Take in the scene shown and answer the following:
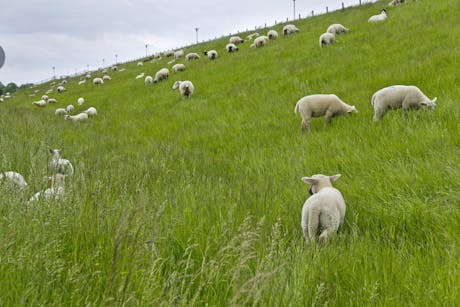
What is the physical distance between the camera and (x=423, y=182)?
4.17m

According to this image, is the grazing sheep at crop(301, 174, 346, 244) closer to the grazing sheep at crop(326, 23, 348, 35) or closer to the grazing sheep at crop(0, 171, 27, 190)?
the grazing sheep at crop(0, 171, 27, 190)

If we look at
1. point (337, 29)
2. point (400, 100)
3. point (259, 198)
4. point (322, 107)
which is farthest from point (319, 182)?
point (337, 29)

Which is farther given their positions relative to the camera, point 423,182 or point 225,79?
point 225,79

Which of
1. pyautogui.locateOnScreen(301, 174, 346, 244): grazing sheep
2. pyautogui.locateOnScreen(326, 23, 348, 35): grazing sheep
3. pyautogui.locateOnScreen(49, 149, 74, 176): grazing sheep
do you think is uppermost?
pyautogui.locateOnScreen(326, 23, 348, 35): grazing sheep

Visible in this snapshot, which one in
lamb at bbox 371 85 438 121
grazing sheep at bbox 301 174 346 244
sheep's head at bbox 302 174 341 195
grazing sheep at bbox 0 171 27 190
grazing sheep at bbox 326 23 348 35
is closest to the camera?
grazing sheep at bbox 0 171 27 190

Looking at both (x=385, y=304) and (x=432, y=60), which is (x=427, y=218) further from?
(x=432, y=60)

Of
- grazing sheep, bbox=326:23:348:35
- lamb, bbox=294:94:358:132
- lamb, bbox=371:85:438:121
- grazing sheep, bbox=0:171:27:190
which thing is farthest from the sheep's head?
grazing sheep, bbox=326:23:348:35

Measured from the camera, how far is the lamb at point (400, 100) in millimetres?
6691

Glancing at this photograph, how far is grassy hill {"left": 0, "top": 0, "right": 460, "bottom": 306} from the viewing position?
1.99 meters

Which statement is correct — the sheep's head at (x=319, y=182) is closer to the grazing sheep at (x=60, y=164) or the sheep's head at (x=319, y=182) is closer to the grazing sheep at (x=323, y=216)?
the grazing sheep at (x=323, y=216)

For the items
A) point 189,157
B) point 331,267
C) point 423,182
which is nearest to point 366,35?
point 189,157

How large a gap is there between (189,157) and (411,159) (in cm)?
393

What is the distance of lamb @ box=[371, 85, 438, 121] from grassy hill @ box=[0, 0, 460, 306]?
318mm

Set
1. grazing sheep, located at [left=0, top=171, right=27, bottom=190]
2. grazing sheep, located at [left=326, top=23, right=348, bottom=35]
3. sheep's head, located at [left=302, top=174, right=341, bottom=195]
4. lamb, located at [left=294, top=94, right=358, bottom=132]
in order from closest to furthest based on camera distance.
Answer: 1. grazing sheep, located at [left=0, top=171, right=27, bottom=190]
2. sheep's head, located at [left=302, top=174, right=341, bottom=195]
3. lamb, located at [left=294, top=94, right=358, bottom=132]
4. grazing sheep, located at [left=326, top=23, right=348, bottom=35]
